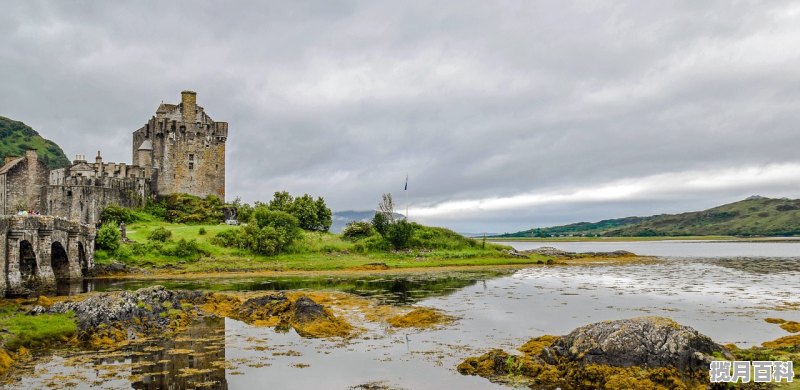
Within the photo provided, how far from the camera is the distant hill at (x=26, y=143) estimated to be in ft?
520

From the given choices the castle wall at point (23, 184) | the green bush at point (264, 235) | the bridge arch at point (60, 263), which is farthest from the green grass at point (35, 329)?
the castle wall at point (23, 184)

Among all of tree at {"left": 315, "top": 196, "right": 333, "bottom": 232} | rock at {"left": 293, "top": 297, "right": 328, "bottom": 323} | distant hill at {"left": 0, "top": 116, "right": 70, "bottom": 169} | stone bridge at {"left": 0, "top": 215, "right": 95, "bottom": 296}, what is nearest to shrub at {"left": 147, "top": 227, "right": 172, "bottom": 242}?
stone bridge at {"left": 0, "top": 215, "right": 95, "bottom": 296}

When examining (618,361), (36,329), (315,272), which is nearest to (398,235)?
(315,272)

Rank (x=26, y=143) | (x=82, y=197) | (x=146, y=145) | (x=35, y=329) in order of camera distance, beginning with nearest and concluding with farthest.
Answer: (x=35, y=329) → (x=82, y=197) → (x=146, y=145) → (x=26, y=143)

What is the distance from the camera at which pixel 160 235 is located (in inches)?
2648

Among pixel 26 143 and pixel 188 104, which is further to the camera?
pixel 26 143

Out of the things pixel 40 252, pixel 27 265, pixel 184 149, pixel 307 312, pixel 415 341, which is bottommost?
pixel 415 341

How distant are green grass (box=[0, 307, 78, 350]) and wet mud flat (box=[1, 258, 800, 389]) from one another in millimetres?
2202

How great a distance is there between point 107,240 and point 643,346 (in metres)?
58.2

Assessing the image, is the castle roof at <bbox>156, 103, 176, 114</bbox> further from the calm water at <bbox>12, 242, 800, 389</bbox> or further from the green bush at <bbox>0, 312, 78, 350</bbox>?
the green bush at <bbox>0, 312, 78, 350</bbox>

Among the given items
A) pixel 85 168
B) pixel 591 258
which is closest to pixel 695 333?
pixel 591 258

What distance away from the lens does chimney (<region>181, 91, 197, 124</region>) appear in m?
92.0

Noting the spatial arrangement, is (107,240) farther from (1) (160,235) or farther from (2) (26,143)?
(2) (26,143)

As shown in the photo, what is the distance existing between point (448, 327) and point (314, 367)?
9.28 m
